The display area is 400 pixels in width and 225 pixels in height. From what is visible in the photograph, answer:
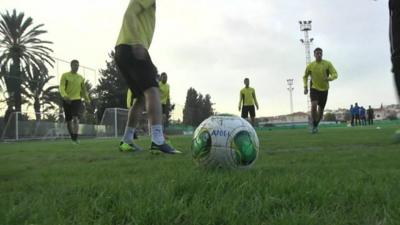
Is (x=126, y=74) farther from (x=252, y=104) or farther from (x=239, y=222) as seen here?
(x=252, y=104)

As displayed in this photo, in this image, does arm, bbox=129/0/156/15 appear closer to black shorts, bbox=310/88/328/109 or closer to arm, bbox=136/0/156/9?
arm, bbox=136/0/156/9

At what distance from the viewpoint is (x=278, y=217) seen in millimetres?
2414

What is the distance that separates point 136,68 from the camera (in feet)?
21.5

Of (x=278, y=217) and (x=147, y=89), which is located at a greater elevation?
(x=147, y=89)

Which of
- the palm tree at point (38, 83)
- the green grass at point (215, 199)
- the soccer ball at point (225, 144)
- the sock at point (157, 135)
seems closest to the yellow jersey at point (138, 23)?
the sock at point (157, 135)

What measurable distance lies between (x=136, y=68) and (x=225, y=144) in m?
2.75

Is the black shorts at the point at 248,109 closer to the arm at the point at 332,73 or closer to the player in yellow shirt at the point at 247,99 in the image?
the player in yellow shirt at the point at 247,99

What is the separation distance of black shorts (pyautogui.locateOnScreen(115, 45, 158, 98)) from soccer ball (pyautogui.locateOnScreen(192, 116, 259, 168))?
2.35m

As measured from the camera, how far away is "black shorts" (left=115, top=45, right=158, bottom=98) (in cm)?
654

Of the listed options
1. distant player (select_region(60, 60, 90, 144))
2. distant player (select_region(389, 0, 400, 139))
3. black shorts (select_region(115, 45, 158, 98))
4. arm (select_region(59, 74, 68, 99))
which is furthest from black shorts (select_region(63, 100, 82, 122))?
distant player (select_region(389, 0, 400, 139))

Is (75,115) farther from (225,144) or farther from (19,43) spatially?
(19,43)

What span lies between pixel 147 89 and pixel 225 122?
8.39 ft

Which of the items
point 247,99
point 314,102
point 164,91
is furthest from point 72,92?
point 247,99

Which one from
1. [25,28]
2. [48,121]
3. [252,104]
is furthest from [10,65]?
[252,104]
